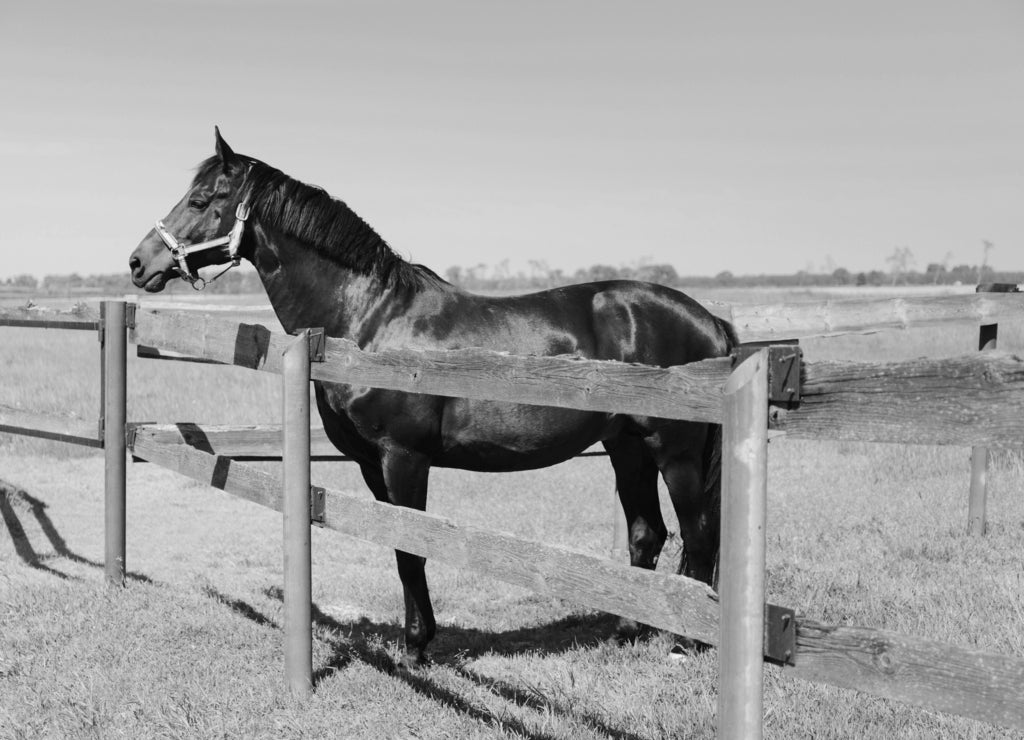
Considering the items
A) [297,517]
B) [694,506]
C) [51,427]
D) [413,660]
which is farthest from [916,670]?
[51,427]

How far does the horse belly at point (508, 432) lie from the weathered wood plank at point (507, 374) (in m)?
1.01

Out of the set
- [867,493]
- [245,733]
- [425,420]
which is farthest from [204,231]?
[867,493]

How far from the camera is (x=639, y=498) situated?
542 centimetres

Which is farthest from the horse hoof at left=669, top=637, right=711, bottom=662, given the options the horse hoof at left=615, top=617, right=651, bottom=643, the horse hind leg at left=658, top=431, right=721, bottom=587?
the horse hind leg at left=658, top=431, right=721, bottom=587

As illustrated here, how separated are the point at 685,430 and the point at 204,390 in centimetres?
1088

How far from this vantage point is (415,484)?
4.55 meters

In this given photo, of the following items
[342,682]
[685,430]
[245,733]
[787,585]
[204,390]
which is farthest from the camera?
[204,390]

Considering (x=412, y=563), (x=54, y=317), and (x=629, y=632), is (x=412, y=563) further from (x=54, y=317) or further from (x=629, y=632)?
(x=54, y=317)

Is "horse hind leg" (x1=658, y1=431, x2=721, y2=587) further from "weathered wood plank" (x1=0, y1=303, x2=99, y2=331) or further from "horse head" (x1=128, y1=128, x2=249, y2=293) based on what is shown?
"weathered wood plank" (x1=0, y1=303, x2=99, y2=331)

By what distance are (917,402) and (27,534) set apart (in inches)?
271

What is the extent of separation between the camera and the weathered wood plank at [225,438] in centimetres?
535

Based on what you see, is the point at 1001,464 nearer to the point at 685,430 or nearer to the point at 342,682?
the point at 685,430

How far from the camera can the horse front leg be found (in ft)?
14.5

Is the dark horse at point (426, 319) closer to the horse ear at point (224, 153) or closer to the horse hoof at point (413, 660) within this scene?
the horse ear at point (224, 153)
